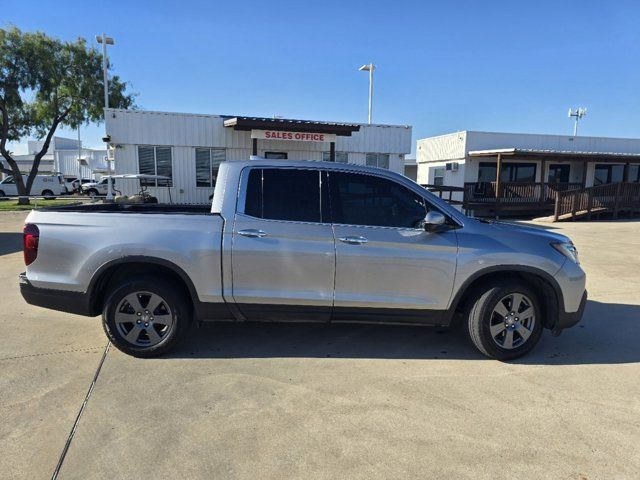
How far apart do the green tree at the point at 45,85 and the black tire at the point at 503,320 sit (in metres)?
28.5

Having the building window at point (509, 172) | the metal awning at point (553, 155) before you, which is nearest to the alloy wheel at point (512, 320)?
the metal awning at point (553, 155)

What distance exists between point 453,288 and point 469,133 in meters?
20.8

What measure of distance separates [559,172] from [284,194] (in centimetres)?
2525

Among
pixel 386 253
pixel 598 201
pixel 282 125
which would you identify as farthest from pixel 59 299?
pixel 598 201

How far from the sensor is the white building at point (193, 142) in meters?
16.2

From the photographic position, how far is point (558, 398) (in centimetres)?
347

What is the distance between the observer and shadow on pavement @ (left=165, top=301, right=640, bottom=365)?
13.9ft

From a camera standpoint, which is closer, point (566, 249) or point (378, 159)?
point (566, 249)

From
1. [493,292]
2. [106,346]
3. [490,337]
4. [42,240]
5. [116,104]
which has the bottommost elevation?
[106,346]

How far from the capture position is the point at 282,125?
53.2 ft

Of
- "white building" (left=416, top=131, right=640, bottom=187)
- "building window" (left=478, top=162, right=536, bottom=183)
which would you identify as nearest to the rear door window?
"white building" (left=416, top=131, right=640, bottom=187)

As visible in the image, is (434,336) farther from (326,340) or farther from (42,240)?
(42,240)

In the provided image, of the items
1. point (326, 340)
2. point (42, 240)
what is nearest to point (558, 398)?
point (326, 340)

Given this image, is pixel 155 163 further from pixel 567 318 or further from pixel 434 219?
pixel 567 318
